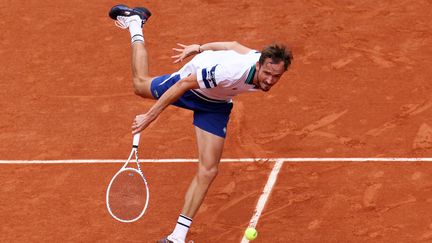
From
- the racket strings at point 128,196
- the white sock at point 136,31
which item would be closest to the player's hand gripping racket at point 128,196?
the racket strings at point 128,196

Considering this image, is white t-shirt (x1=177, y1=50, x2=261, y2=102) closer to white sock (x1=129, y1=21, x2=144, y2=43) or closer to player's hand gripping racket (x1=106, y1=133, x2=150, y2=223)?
player's hand gripping racket (x1=106, y1=133, x2=150, y2=223)

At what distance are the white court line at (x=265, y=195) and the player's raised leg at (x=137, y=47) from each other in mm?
1738

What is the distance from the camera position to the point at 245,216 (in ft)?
35.7

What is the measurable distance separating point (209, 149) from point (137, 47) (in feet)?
5.46

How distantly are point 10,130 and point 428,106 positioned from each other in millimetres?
5469

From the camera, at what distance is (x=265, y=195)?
1126 cm

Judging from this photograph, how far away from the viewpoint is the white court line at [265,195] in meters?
10.7

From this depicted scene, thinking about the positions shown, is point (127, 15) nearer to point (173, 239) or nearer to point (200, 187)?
point (200, 187)

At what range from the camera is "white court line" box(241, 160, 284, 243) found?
1073 cm

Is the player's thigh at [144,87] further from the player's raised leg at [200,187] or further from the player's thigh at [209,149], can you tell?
the player's raised leg at [200,187]

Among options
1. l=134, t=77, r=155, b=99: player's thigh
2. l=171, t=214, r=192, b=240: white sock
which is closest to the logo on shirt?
l=134, t=77, r=155, b=99: player's thigh

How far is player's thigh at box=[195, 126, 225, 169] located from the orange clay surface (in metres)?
1.03

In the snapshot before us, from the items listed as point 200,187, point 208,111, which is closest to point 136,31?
point 208,111

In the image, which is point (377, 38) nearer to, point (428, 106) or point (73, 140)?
point (428, 106)
